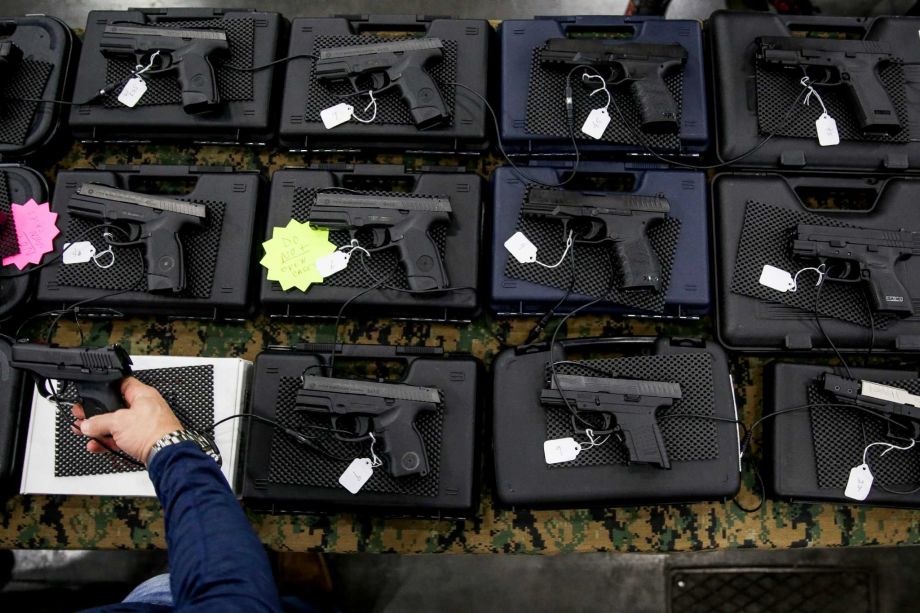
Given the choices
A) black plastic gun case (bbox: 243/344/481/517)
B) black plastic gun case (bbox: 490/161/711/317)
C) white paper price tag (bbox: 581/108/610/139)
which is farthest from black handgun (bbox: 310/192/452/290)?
white paper price tag (bbox: 581/108/610/139)

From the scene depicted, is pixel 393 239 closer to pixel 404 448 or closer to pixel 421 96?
pixel 421 96

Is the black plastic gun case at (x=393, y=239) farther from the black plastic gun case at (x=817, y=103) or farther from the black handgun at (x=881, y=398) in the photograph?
the black handgun at (x=881, y=398)

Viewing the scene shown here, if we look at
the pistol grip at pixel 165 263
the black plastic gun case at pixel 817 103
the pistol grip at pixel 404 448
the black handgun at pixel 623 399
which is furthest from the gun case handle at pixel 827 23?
the pistol grip at pixel 165 263

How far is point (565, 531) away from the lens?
96.6 inches

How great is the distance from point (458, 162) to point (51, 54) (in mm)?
1899

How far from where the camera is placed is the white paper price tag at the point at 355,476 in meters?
2.33

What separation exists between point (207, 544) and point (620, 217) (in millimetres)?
1825

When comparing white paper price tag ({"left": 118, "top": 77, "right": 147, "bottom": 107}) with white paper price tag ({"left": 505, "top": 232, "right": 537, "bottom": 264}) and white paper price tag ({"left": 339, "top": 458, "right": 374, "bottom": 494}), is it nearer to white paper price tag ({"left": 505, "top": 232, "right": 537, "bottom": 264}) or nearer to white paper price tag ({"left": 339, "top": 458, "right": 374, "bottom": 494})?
white paper price tag ({"left": 505, "top": 232, "right": 537, "bottom": 264})

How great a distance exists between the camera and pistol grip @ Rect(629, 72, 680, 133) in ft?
8.36

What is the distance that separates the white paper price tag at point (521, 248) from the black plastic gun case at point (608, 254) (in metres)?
0.02

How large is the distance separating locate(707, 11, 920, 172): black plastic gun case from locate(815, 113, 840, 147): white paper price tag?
0.02 m

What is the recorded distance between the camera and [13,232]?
8.56 ft

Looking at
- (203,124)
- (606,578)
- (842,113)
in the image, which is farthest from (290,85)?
(606,578)

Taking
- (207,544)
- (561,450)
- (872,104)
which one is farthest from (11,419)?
(872,104)
